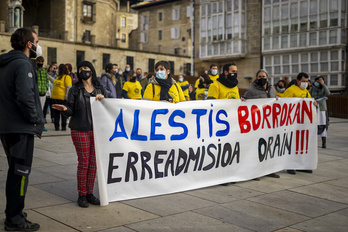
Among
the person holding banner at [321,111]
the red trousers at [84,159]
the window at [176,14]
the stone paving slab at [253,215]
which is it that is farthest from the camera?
the window at [176,14]

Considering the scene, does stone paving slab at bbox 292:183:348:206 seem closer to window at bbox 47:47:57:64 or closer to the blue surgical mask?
the blue surgical mask

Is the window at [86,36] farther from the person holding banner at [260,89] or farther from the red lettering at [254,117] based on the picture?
the red lettering at [254,117]

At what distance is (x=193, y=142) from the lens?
6.14 m

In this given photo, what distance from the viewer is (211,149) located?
6.35 meters

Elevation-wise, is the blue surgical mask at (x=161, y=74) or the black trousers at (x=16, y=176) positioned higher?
the blue surgical mask at (x=161, y=74)

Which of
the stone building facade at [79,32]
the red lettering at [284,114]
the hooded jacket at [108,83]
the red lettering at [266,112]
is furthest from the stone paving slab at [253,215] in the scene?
the stone building facade at [79,32]

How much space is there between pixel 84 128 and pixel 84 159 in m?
0.37

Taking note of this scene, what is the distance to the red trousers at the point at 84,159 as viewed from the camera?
5164 millimetres

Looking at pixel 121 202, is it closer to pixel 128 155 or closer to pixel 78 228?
pixel 128 155

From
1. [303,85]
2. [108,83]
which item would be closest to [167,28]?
[108,83]

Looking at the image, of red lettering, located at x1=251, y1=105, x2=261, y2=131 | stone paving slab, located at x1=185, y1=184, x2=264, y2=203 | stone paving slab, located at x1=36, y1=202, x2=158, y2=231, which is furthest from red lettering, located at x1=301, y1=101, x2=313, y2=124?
stone paving slab, located at x1=36, y1=202, x2=158, y2=231

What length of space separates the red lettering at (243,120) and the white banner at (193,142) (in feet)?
0.05

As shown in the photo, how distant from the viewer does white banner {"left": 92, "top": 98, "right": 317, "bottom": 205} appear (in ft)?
17.5

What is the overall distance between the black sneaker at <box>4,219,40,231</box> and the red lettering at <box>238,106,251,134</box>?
362 cm
